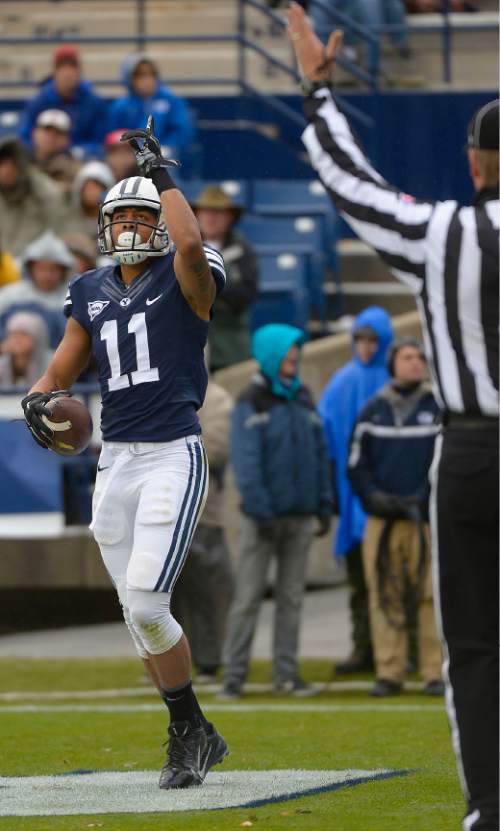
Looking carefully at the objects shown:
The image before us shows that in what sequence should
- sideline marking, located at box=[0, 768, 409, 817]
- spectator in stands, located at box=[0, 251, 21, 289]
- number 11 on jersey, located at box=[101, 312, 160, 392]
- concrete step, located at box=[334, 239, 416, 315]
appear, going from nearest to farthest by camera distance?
sideline marking, located at box=[0, 768, 409, 817], number 11 on jersey, located at box=[101, 312, 160, 392], spectator in stands, located at box=[0, 251, 21, 289], concrete step, located at box=[334, 239, 416, 315]

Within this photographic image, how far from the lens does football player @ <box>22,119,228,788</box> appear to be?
20.0 feet

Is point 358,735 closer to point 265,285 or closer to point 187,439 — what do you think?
point 187,439

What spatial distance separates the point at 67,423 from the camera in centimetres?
640

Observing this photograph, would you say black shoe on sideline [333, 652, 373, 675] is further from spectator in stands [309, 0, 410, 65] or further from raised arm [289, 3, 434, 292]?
spectator in stands [309, 0, 410, 65]

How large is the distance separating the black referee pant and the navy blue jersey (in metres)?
1.77

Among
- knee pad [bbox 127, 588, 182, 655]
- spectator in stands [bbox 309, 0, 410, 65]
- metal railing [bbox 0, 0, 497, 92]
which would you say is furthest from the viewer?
spectator in stands [bbox 309, 0, 410, 65]

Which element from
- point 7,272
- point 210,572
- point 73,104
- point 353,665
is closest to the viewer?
point 210,572

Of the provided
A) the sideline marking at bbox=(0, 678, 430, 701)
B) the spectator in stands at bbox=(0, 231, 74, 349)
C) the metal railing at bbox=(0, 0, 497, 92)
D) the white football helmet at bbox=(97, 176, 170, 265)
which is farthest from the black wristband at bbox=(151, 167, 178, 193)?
the metal railing at bbox=(0, 0, 497, 92)

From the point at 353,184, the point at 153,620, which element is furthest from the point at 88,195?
the point at 353,184

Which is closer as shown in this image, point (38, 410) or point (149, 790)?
point (149, 790)

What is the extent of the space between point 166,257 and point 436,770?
2212mm

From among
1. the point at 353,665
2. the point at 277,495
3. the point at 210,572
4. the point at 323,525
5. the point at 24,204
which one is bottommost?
the point at 353,665

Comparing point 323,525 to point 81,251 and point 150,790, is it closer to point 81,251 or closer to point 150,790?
point 81,251

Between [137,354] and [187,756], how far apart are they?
4.68ft
